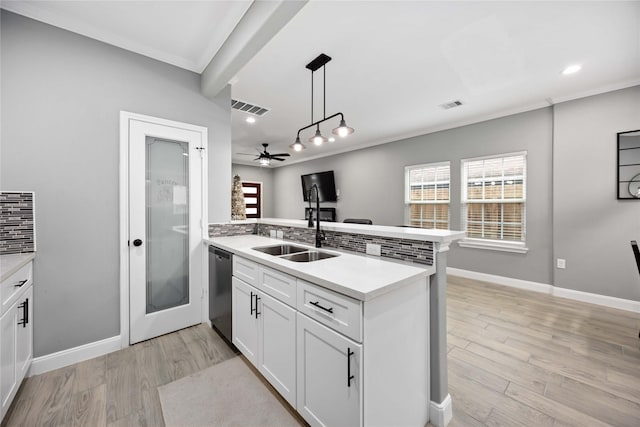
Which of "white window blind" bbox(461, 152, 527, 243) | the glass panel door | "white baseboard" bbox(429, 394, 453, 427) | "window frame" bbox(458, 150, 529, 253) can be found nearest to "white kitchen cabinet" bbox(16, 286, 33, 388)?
the glass panel door

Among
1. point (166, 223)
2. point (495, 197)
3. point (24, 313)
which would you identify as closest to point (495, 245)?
point (495, 197)

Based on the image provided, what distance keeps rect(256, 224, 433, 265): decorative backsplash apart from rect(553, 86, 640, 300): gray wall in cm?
337

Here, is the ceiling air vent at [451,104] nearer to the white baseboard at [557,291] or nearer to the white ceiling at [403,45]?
the white ceiling at [403,45]

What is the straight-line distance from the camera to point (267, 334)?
174 cm

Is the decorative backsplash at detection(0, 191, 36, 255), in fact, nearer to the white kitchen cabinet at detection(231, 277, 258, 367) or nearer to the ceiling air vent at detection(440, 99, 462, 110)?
the white kitchen cabinet at detection(231, 277, 258, 367)

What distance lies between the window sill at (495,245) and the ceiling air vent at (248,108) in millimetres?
4137

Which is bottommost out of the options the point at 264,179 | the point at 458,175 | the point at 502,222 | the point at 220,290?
the point at 220,290

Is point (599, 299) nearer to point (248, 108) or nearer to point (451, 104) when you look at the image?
point (451, 104)

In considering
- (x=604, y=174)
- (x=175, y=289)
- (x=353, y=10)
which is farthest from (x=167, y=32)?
(x=604, y=174)

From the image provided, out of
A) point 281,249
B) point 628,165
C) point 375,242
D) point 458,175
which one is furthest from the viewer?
point 458,175

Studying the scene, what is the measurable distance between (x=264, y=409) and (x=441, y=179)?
4.66 metres

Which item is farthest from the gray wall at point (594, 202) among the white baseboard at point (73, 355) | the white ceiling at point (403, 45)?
the white baseboard at point (73, 355)

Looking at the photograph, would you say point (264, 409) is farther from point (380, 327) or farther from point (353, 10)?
point (353, 10)

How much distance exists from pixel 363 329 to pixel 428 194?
452 cm
